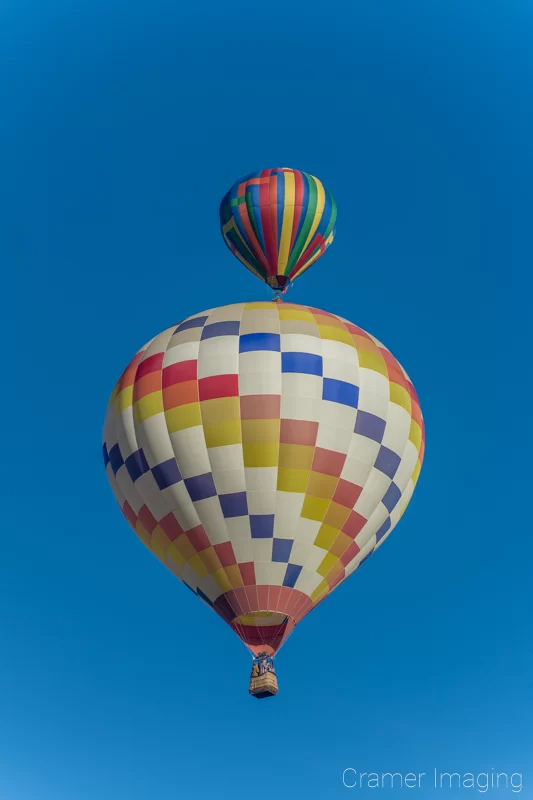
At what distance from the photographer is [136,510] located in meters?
18.4

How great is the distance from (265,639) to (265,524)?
5.30 ft

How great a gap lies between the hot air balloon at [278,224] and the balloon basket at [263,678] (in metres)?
7.19

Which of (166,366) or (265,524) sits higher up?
(166,366)

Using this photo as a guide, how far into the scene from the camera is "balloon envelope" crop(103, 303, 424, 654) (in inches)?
687

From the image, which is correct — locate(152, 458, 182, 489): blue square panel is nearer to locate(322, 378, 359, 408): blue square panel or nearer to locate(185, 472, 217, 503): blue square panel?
locate(185, 472, 217, 503): blue square panel

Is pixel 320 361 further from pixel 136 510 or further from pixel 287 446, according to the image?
pixel 136 510

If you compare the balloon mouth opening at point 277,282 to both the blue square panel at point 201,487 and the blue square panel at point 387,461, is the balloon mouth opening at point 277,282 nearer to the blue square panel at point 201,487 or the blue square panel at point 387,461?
the blue square panel at point 387,461

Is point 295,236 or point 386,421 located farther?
point 295,236

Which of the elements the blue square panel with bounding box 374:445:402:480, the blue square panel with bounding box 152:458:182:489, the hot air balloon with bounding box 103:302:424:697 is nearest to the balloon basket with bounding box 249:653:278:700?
the hot air balloon with bounding box 103:302:424:697

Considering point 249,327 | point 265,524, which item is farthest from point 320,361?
point 265,524

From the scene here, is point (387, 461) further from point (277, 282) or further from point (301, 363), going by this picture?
point (277, 282)

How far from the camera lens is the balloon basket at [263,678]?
16969 millimetres

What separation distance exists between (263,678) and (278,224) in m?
8.36

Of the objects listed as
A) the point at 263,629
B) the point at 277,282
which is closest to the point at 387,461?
the point at 263,629
